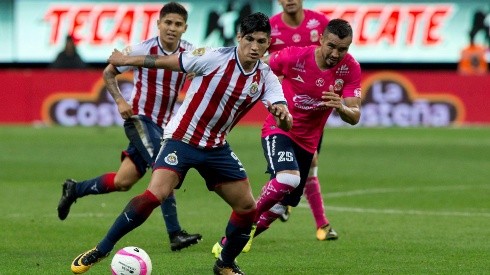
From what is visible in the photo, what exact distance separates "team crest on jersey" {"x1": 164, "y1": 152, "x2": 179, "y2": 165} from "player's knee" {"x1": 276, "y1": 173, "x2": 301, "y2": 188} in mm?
1690

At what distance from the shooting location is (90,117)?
26734mm

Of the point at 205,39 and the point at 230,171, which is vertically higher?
the point at 230,171

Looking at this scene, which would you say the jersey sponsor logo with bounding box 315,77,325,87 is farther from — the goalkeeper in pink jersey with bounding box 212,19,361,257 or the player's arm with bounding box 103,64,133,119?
the player's arm with bounding box 103,64,133,119

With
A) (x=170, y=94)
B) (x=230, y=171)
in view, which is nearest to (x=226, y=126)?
(x=230, y=171)

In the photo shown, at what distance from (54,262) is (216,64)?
6.63 ft

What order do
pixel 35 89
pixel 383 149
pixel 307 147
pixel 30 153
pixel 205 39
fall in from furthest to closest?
pixel 205 39 < pixel 35 89 < pixel 383 149 < pixel 30 153 < pixel 307 147

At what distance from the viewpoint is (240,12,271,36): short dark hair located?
8.65m

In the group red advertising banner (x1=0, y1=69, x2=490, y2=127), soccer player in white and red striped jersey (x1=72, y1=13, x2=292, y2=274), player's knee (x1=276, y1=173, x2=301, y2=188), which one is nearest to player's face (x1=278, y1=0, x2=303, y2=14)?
player's knee (x1=276, y1=173, x2=301, y2=188)

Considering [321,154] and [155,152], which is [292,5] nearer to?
[155,152]

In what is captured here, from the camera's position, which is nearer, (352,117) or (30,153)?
(352,117)

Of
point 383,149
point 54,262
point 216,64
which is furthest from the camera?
point 383,149

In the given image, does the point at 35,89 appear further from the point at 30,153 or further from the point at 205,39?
the point at 205,39

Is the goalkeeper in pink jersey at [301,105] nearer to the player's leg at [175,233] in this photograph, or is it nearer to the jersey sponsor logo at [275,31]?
the player's leg at [175,233]

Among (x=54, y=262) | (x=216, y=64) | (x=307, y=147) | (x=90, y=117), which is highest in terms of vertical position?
(x=216, y=64)
